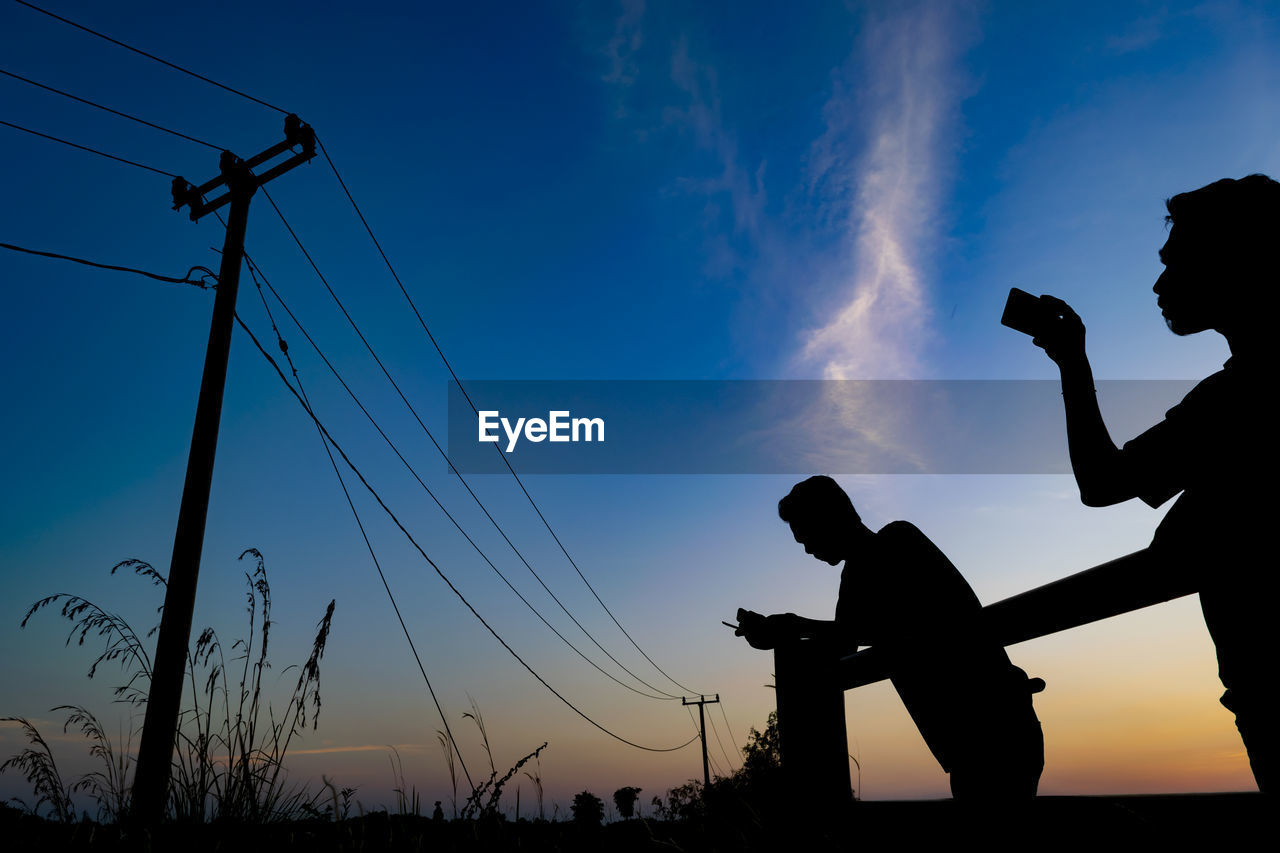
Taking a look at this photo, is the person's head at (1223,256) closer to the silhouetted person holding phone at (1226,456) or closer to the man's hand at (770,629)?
the silhouetted person holding phone at (1226,456)

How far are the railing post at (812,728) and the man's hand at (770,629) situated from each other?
52 mm

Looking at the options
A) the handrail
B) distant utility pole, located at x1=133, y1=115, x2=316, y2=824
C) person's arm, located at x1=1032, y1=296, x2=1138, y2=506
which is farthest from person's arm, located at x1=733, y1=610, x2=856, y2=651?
distant utility pole, located at x1=133, y1=115, x2=316, y2=824

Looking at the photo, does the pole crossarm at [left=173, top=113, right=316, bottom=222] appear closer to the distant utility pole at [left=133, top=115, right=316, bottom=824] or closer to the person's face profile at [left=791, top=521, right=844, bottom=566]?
the distant utility pole at [left=133, top=115, right=316, bottom=824]

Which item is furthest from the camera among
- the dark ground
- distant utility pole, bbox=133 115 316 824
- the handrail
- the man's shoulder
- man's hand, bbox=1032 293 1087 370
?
distant utility pole, bbox=133 115 316 824

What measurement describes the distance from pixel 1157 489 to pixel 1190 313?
34cm

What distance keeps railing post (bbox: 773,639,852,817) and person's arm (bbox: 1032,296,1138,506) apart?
3.79ft

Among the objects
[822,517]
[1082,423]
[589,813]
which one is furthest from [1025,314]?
[589,813]

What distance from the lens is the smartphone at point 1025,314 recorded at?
1.69 metres

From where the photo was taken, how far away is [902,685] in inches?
83.7

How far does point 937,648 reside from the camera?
1945mm

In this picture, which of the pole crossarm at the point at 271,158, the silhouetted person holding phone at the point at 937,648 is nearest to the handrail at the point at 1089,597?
the silhouetted person holding phone at the point at 937,648

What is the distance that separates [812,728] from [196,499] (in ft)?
19.6

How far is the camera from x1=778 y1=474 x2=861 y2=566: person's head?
2539mm

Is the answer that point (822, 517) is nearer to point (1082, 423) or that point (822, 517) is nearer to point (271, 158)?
point (1082, 423)
